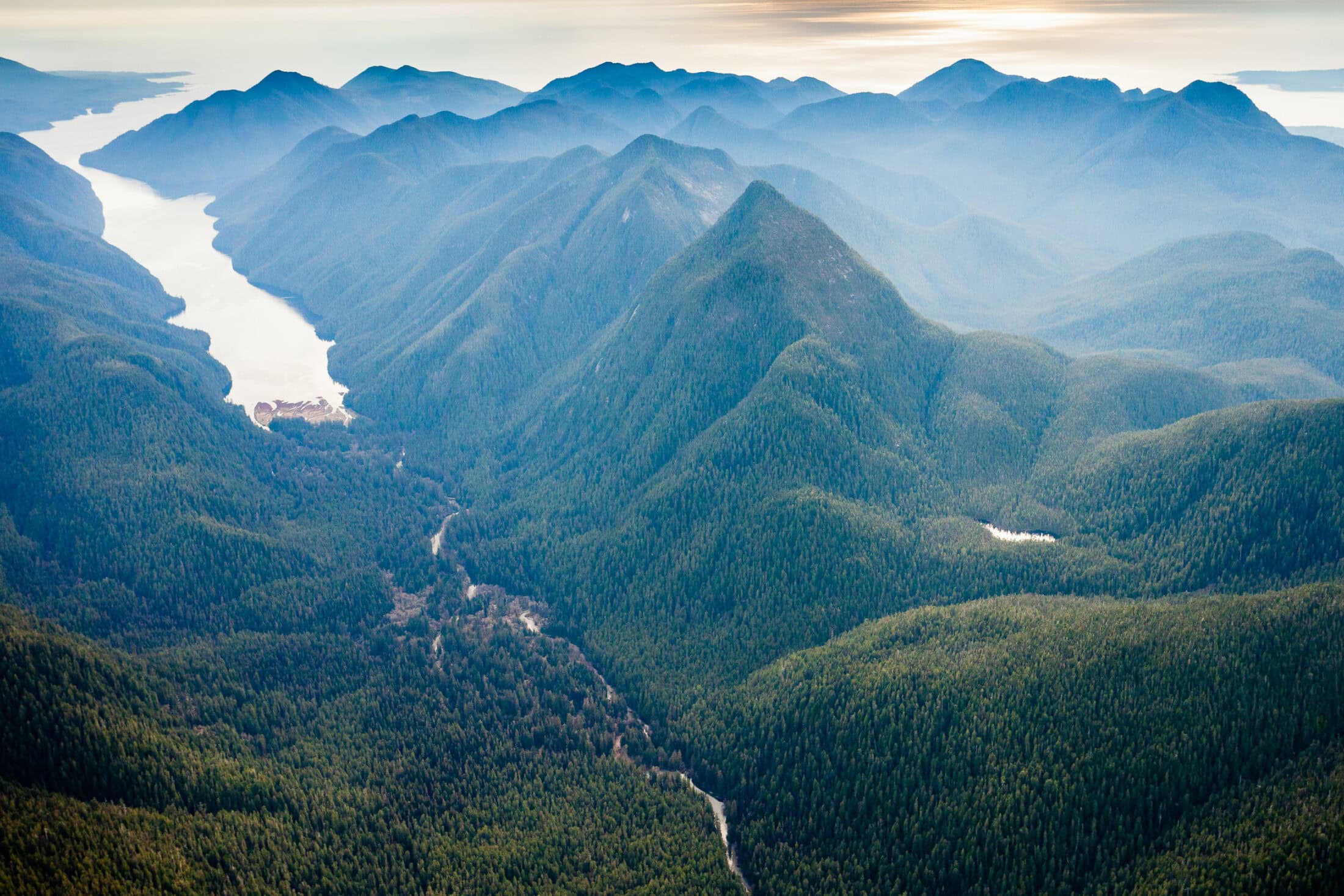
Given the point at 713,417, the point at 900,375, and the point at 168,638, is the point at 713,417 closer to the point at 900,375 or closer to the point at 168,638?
the point at 900,375

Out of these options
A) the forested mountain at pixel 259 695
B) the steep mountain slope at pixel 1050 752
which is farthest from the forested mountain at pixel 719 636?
the forested mountain at pixel 259 695

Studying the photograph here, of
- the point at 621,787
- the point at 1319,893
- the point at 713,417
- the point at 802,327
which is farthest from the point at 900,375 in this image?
the point at 1319,893

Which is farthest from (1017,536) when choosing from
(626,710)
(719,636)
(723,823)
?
(723,823)

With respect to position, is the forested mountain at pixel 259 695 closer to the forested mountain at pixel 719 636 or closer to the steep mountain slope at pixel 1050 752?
the forested mountain at pixel 719 636

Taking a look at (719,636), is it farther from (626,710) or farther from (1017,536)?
(1017,536)

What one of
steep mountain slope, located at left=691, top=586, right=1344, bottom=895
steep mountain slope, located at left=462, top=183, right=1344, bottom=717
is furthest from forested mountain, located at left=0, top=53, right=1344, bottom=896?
steep mountain slope, located at left=462, top=183, right=1344, bottom=717
